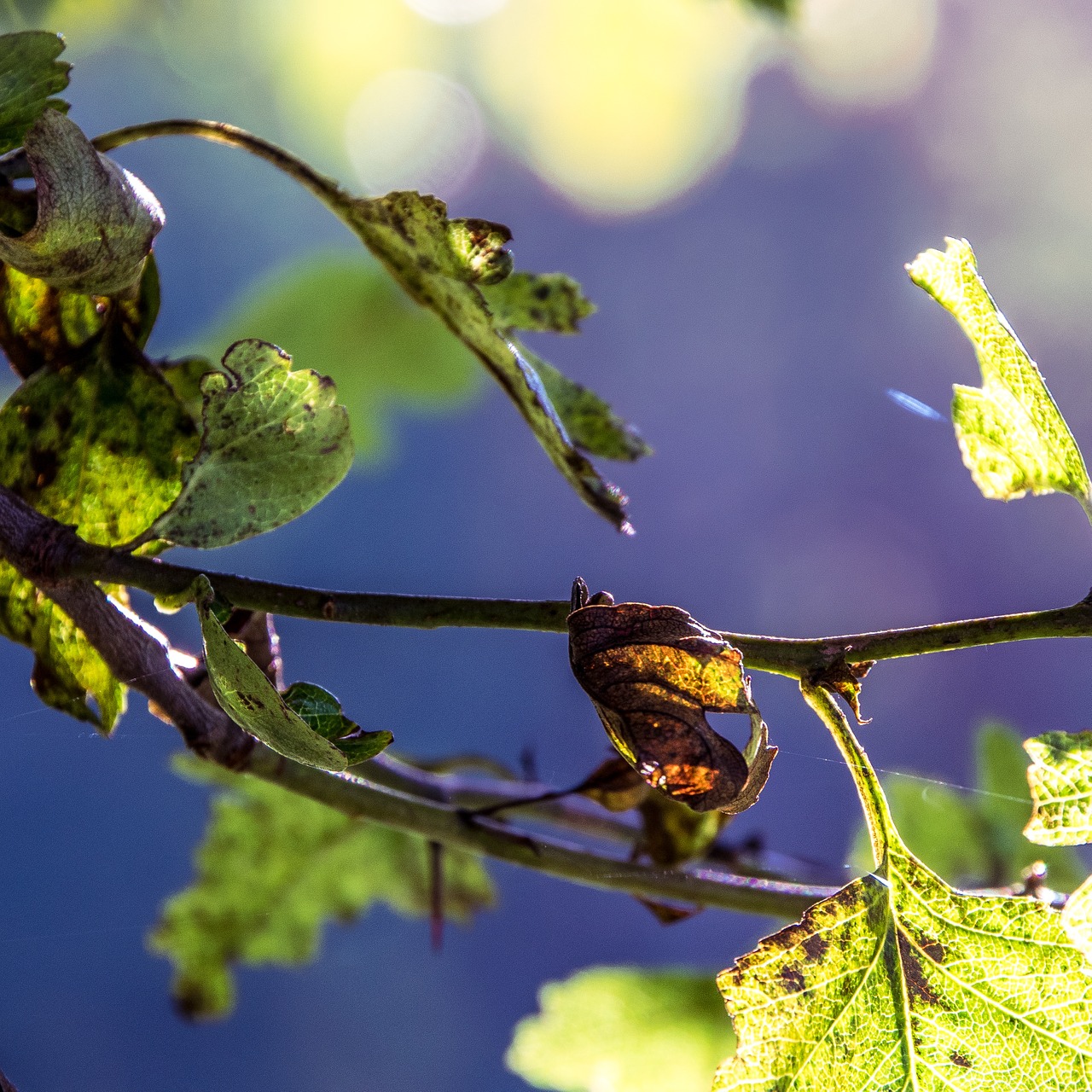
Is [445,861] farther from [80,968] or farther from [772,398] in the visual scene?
[772,398]

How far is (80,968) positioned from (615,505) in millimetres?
296

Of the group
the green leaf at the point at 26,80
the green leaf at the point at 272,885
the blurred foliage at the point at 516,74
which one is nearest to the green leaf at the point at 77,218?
the green leaf at the point at 26,80

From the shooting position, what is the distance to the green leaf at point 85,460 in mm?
199

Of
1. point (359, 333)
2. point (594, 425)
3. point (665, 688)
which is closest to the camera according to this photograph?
point (665, 688)

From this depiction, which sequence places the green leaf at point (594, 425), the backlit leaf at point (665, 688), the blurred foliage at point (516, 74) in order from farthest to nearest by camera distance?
the blurred foliage at point (516, 74), the green leaf at point (594, 425), the backlit leaf at point (665, 688)

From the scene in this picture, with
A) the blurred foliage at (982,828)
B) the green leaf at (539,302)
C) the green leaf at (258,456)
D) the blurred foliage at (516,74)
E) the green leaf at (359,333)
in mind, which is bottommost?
the green leaf at (258,456)

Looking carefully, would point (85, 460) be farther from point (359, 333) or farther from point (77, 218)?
point (359, 333)

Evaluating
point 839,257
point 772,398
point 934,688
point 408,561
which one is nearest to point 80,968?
point 408,561

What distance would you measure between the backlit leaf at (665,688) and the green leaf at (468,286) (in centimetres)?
6

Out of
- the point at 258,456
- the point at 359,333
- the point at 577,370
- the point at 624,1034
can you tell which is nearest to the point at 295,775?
the point at 258,456

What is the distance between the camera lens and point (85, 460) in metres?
0.20

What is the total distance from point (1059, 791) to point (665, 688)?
0.07m

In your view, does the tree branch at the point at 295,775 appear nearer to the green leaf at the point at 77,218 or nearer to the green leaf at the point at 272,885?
the green leaf at the point at 77,218

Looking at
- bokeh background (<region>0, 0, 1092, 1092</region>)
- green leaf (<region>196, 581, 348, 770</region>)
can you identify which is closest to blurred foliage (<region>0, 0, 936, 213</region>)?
bokeh background (<region>0, 0, 1092, 1092</region>)
